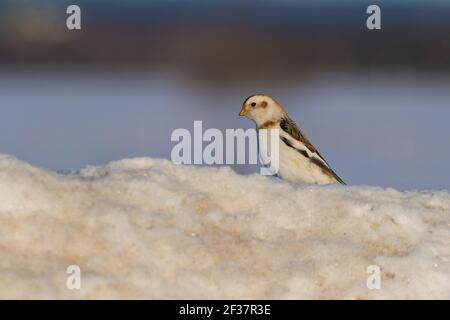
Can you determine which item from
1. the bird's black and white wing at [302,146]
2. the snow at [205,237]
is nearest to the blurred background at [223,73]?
the bird's black and white wing at [302,146]

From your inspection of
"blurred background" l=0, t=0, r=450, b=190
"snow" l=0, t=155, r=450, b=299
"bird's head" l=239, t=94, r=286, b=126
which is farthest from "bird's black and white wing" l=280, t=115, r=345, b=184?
"blurred background" l=0, t=0, r=450, b=190

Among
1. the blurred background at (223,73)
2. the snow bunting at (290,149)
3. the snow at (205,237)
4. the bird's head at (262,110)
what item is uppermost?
the blurred background at (223,73)

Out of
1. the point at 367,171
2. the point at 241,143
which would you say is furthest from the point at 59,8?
the point at 241,143

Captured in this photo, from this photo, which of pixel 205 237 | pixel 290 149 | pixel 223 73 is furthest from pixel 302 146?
pixel 223 73

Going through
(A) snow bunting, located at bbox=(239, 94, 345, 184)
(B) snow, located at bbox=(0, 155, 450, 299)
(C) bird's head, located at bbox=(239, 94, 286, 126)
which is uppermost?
(C) bird's head, located at bbox=(239, 94, 286, 126)

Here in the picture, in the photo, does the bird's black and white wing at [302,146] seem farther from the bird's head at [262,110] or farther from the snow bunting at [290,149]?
the bird's head at [262,110]

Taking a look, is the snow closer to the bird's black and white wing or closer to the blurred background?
the bird's black and white wing

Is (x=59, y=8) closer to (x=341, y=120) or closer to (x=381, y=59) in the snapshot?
(x=381, y=59)
